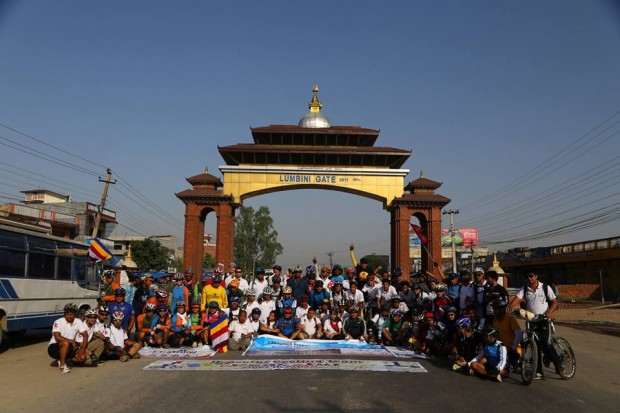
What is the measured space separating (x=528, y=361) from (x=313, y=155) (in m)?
18.6

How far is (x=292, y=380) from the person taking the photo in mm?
7051

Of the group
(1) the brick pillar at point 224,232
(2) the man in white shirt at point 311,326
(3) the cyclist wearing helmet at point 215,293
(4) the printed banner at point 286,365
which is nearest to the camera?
(4) the printed banner at point 286,365

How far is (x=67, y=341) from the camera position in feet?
26.4

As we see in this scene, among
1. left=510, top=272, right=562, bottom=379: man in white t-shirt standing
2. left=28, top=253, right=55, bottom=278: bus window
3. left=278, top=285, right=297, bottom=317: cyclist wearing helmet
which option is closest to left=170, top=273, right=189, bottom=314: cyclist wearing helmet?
left=278, top=285, right=297, bottom=317: cyclist wearing helmet

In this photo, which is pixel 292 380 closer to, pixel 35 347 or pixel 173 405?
pixel 173 405

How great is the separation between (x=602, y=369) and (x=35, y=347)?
39.4 ft

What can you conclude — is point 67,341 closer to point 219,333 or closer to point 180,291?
point 219,333

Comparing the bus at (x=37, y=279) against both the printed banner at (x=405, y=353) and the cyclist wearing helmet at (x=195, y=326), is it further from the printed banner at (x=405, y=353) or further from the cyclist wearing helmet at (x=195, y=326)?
the printed banner at (x=405, y=353)

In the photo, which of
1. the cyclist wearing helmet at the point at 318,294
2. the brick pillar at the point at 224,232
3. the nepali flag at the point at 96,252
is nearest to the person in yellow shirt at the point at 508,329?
the cyclist wearing helmet at the point at 318,294

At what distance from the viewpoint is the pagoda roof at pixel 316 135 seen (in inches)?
1005

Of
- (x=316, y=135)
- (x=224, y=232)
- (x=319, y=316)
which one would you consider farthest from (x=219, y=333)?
(x=316, y=135)

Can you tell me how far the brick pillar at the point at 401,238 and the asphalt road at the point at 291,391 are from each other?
1526cm

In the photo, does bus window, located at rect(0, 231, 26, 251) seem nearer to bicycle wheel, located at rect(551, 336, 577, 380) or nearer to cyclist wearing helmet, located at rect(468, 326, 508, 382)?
cyclist wearing helmet, located at rect(468, 326, 508, 382)

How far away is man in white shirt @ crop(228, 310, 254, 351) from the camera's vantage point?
10.3 m
